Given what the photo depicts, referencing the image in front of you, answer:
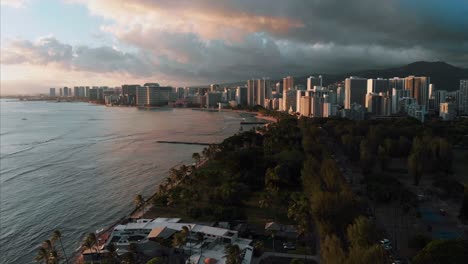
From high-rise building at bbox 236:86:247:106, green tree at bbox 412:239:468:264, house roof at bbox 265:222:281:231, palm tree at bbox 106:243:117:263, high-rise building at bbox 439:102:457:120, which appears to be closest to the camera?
green tree at bbox 412:239:468:264

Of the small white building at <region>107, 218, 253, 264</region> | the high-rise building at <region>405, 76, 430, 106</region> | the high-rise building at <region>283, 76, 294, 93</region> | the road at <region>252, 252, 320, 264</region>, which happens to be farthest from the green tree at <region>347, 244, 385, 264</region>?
the high-rise building at <region>283, 76, 294, 93</region>

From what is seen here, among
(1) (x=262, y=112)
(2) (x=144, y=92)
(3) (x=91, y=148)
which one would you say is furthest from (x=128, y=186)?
(2) (x=144, y=92)

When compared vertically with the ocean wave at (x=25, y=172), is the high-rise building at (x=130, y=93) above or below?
above

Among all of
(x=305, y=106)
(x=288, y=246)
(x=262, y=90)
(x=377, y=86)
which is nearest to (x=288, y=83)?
(x=262, y=90)

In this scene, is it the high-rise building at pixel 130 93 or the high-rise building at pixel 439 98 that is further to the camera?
the high-rise building at pixel 130 93

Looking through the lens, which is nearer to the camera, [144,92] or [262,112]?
[262,112]

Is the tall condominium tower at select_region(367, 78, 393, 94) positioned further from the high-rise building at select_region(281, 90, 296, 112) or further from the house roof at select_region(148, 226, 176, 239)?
the house roof at select_region(148, 226, 176, 239)

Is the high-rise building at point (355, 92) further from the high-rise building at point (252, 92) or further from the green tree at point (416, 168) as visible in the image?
the green tree at point (416, 168)

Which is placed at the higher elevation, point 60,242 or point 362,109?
point 362,109

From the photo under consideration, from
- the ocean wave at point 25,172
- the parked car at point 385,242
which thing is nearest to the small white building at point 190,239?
the parked car at point 385,242

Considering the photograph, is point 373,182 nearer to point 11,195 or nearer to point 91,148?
point 11,195

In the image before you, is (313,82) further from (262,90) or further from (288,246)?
(288,246)
